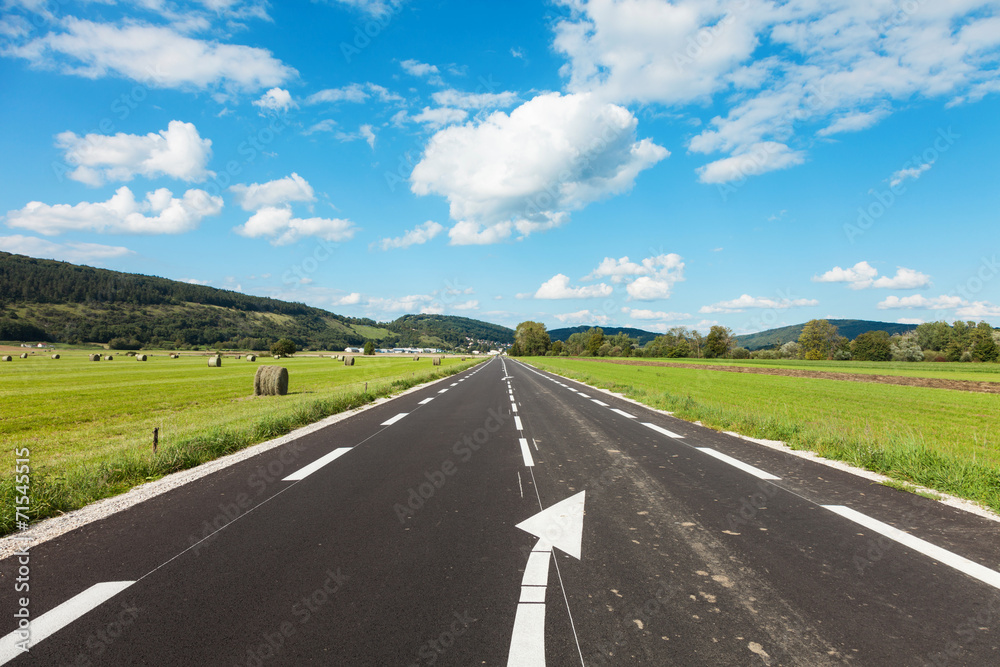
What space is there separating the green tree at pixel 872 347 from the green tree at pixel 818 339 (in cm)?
602

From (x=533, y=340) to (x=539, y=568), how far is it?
17480 centimetres

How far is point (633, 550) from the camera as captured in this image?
3.98 metres

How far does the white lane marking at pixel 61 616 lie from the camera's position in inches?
102

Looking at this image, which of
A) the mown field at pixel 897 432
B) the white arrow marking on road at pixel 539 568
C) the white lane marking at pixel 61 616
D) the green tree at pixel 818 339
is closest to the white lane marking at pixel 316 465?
the white lane marking at pixel 61 616

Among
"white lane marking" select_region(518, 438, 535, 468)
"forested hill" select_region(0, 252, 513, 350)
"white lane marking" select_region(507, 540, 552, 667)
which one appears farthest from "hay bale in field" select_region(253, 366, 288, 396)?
"forested hill" select_region(0, 252, 513, 350)

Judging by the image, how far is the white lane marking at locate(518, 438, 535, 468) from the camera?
24.3 ft

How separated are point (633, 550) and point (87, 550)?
4952 millimetres

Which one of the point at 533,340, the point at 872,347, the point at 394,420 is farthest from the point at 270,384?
the point at 533,340

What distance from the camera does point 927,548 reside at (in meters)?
3.96

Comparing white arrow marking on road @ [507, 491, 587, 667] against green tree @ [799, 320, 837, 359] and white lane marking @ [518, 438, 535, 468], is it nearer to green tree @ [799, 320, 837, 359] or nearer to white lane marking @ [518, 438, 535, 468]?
white lane marking @ [518, 438, 535, 468]

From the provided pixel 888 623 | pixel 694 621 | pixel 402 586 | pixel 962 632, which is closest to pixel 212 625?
pixel 402 586

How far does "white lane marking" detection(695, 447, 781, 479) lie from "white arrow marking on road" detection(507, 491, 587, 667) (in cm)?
302

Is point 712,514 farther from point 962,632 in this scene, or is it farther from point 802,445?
point 802,445

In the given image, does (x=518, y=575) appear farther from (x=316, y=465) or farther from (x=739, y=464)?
(x=739, y=464)
